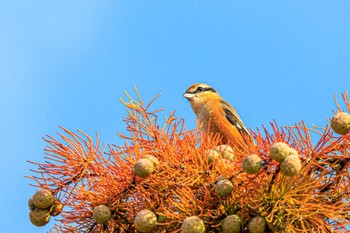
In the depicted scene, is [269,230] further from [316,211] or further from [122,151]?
[122,151]

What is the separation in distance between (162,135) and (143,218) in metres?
0.70

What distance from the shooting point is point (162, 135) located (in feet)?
13.8

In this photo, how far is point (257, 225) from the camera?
11.4 ft

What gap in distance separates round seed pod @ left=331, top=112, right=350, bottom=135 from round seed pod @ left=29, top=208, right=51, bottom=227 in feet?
5.41

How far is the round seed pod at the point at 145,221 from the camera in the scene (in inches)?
143

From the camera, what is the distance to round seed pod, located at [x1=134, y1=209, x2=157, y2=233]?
11.9 feet

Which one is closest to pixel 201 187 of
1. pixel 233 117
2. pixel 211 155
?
pixel 211 155

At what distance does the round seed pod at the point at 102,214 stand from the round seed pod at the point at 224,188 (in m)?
0.62

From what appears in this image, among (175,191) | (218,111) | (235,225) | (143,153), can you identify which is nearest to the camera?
(235,225)

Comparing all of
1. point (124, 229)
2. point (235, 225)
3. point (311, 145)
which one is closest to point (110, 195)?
point (124, 229)

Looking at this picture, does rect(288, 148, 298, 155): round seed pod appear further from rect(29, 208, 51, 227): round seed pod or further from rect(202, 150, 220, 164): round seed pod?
rect(29, 208, 51, 227): round seed pod

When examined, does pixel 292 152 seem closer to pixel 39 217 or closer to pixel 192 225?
pixel 192 225

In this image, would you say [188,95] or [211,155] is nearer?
[211,155]

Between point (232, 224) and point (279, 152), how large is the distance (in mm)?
418
